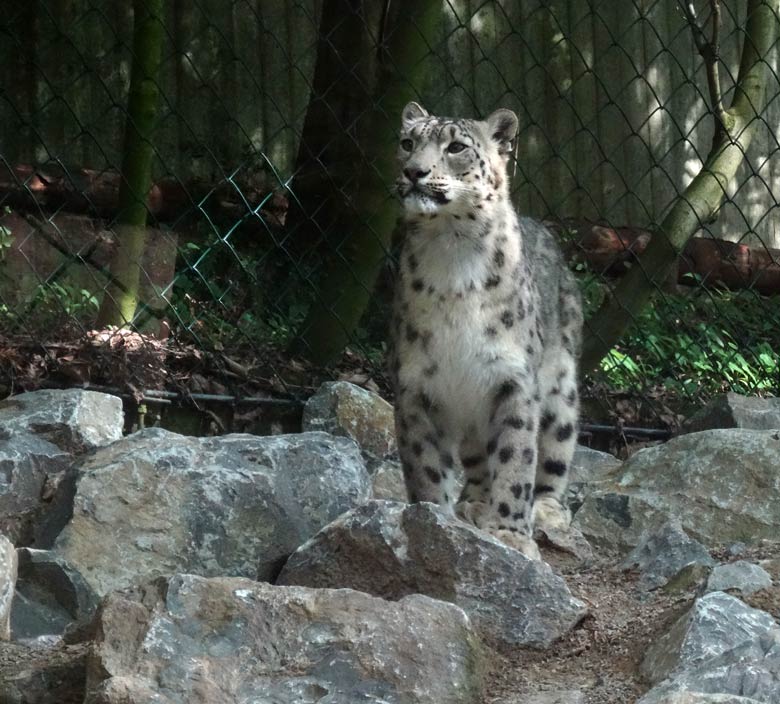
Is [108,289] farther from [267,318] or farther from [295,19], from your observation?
[295,19]

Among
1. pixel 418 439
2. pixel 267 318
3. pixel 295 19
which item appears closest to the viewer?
pixel 418 439

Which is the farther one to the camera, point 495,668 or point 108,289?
point 108,289

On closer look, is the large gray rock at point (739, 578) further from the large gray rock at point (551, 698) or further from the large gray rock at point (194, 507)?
the large gray rock at point (194, 507)

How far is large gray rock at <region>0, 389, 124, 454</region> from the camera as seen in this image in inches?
245

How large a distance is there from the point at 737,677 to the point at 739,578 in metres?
0.68

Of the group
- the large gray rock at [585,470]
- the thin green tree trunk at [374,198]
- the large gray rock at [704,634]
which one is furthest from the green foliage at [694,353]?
the large gray rock at [704,634]

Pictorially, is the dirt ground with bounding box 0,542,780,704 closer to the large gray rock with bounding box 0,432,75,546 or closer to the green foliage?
the large gray rock with bounding box 0,432,75,546

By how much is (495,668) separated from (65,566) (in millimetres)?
1401

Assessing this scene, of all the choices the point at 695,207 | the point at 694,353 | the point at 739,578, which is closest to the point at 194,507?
the point at 739,578

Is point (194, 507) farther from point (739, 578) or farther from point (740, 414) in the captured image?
point (740, 414)

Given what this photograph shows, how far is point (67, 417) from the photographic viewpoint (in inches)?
246

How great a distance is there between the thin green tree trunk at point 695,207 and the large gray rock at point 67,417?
9.99 ft

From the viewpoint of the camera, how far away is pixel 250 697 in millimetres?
3578

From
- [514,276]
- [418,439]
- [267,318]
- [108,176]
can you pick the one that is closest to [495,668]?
[418,439]
